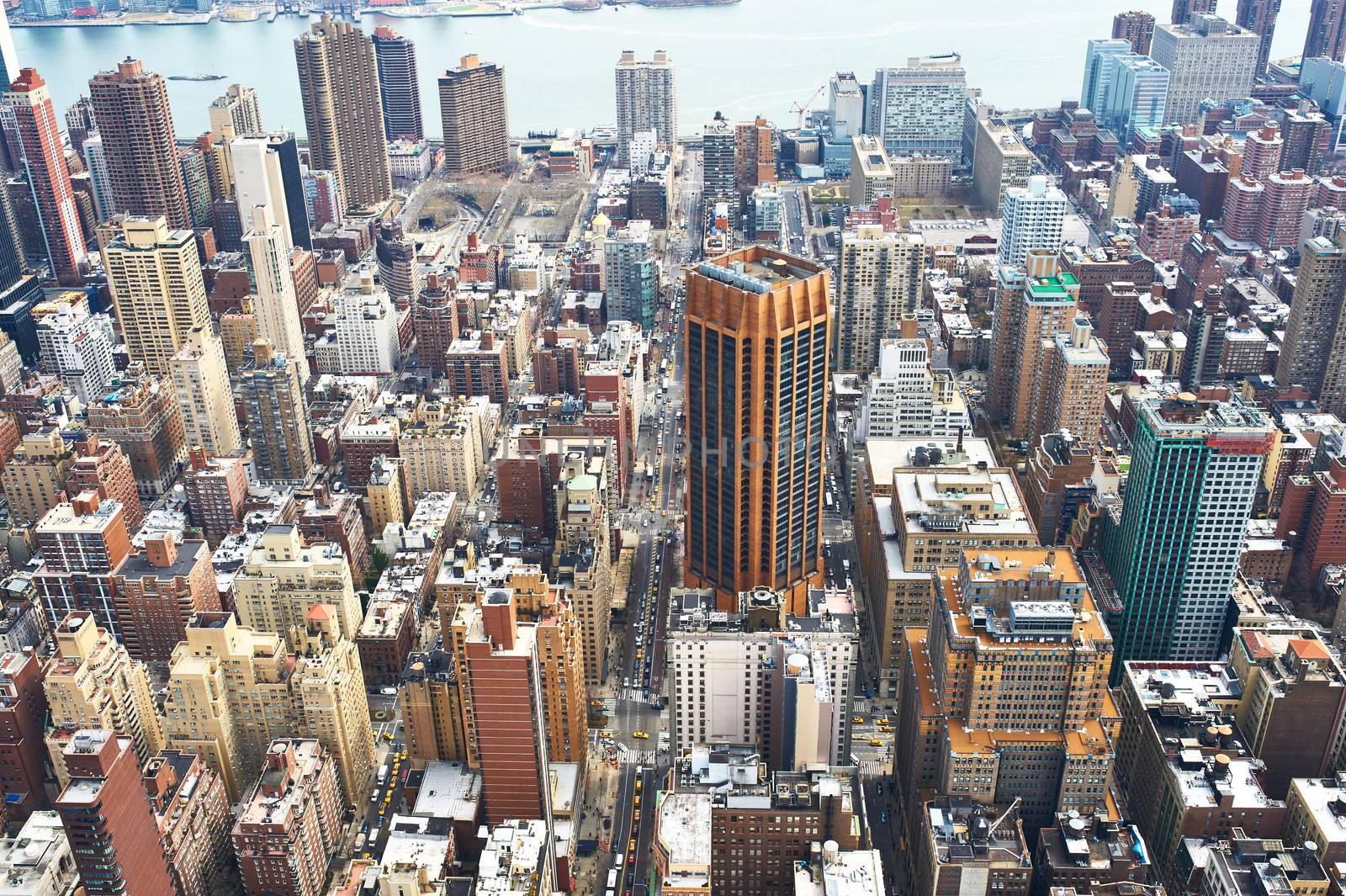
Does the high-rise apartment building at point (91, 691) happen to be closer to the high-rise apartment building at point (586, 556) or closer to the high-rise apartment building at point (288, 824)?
the high-rise apartment building at point (288, 824)

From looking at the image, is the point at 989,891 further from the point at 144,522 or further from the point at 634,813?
the point at 144,522

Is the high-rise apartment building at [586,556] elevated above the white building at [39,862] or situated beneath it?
elevated above

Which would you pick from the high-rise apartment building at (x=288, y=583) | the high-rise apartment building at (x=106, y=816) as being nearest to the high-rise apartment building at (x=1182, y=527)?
the high-rise apartment building at (x=288, y=583)

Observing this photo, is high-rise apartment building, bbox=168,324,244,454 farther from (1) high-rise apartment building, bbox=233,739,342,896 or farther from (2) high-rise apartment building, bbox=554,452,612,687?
(1) high-rise apartment building, bbox=233,739,342,896

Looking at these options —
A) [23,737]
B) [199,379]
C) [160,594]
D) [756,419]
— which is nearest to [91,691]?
[23,737]

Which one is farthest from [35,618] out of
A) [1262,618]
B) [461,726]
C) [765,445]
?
[1262,618]

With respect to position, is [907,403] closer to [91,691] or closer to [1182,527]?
[1182,527]
